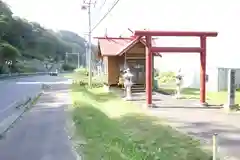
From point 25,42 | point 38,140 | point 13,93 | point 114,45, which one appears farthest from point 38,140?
point 25,42

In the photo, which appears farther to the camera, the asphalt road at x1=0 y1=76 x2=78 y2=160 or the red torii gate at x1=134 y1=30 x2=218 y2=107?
the red torii gate at x1=134 y1=30 x2=218 y2=107

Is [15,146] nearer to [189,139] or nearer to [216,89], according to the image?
[189,139]

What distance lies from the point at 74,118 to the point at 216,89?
1427 cm

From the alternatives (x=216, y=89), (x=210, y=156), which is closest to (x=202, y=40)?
(x=216, y=89)

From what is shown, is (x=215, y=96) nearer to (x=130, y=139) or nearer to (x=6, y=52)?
(x=130, y=139)

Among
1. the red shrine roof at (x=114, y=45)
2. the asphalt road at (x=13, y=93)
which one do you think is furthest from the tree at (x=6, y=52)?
the red shrine roof at (x=114, y=45)

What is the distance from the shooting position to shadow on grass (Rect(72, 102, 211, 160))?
8.09m

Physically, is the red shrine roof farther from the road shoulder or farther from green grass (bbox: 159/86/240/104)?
the road shoulder

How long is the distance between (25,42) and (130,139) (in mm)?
83827

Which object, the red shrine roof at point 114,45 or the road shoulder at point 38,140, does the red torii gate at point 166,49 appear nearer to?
the road shoulder at point 38,140

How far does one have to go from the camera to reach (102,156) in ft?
25.7

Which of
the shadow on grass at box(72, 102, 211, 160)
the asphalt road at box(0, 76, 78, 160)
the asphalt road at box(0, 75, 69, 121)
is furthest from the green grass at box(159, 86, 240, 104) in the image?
the asphalt road at box(0, 75, 69, 121)

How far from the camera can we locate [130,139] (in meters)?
9.86

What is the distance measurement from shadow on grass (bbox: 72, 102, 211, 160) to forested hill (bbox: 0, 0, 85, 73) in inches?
1843
